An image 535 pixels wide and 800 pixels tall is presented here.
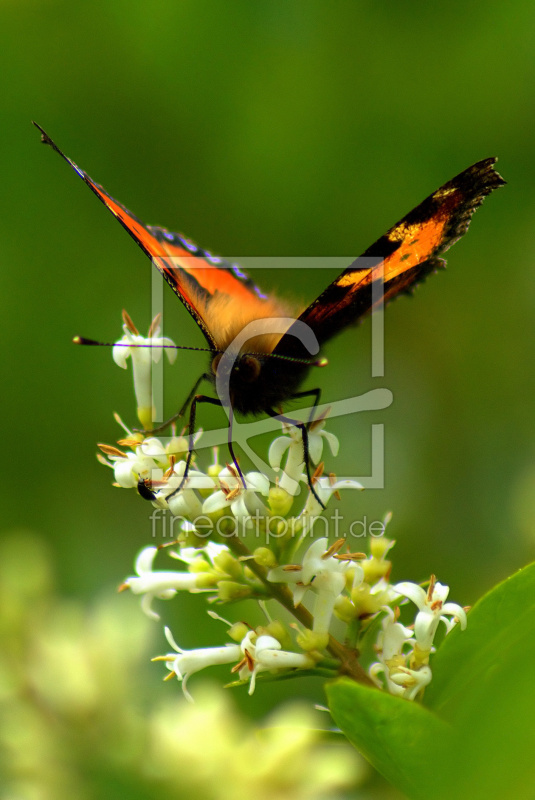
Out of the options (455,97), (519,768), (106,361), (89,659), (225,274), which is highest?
(455,97)

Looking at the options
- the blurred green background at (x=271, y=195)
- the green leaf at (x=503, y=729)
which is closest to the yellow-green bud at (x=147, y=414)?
the green leaf at (x=503, y=729)

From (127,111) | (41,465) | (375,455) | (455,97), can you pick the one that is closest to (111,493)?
(41,465)

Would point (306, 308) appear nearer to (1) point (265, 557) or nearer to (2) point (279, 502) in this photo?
(2) point (279, 502)

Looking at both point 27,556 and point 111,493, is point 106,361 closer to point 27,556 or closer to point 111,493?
point 111,493

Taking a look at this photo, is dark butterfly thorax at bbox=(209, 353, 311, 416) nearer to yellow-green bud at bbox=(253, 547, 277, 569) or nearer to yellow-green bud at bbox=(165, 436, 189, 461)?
yellow-green bud at bbox=(165, 436, 189, 461)

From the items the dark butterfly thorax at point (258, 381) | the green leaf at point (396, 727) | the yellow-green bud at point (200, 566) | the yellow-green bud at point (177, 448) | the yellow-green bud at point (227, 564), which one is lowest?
the green leaf at point (396, 727)

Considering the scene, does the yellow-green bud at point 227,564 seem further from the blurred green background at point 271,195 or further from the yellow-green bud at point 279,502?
the blurred green background at point 271,195

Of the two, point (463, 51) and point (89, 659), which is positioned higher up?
point (463, 51)
